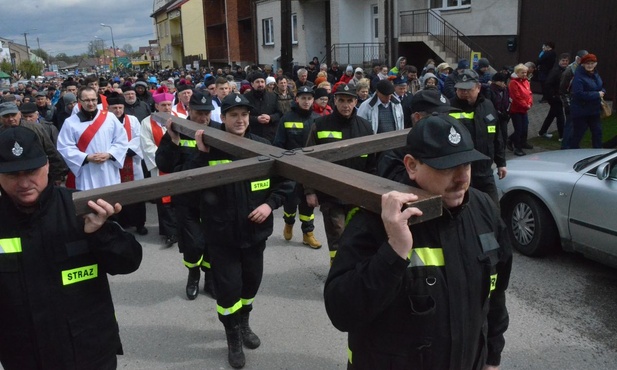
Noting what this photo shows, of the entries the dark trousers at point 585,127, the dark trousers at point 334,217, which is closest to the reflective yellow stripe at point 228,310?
the dark trousers at point 334,217

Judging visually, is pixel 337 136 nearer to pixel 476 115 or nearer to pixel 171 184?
pixel 476 115

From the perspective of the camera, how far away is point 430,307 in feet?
6.81

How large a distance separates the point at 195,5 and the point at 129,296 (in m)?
50.7

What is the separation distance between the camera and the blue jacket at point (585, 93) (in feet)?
32.1

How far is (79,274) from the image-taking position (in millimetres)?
2631

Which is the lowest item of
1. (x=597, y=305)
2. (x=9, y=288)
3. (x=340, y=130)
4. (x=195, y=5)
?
(x=597, y=305)

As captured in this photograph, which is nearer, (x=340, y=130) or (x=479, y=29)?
(x=340, y=130)

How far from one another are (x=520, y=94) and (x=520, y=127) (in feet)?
2.28

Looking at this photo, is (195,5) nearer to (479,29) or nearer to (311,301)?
(479,29)

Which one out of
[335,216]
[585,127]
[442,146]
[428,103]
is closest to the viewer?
[442,146]

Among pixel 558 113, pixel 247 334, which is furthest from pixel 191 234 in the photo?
pixel 558 113

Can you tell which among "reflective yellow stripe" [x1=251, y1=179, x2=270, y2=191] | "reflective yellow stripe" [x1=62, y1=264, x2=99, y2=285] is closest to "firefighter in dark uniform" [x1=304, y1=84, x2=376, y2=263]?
"reflective yellow stripe" [x1=251, y1=179, x2=270, y2=191]

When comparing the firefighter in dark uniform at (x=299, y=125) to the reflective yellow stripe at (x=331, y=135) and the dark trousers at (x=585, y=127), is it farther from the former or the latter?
the dark trousers at (x=585, y=127)

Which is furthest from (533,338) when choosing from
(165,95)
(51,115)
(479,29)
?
(479,29)
